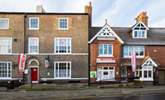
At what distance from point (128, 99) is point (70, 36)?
3125cm

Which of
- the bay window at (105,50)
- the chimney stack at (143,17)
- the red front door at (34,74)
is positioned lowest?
the red front door at (34,74)

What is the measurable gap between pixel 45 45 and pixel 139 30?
1507cm

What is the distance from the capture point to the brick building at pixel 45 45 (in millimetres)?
65812

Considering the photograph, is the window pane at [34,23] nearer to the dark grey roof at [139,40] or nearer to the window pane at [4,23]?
the window pane at [4,23]

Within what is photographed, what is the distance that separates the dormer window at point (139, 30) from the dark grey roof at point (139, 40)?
824 millimetres

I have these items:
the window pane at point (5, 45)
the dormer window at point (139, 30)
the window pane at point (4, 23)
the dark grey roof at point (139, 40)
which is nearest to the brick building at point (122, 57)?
the dark grey roof at point (139, 40)

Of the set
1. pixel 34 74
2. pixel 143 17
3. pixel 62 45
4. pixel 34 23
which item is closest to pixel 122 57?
pixel 62 45

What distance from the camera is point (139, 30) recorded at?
70.5 meters

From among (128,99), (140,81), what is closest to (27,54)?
(140,81)

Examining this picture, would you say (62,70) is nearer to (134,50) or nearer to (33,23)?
(33,23)

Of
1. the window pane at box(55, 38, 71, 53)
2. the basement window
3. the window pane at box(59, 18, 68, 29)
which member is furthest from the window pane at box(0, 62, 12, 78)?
the window pane at box(59, 18, 68, 29)

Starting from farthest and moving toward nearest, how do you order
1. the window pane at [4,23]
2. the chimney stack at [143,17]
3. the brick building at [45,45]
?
the chimney stack at [143,17], the window pane at [4,23], the brick building at [45,45]

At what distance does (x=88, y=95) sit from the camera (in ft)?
141

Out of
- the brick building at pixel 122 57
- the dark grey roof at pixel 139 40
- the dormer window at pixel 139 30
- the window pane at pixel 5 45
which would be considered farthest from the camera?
the dormer window at pixel 139 30
